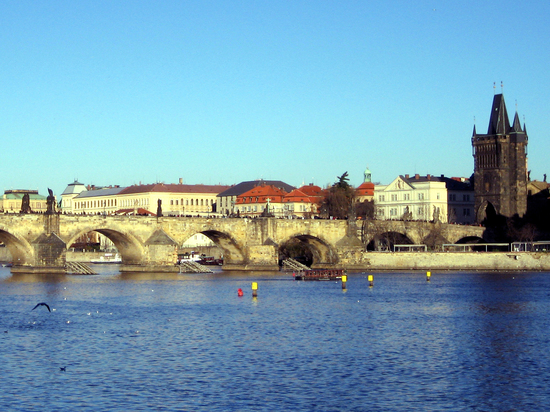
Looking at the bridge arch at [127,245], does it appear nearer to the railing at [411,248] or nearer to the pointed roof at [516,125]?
the railing at [411,248]

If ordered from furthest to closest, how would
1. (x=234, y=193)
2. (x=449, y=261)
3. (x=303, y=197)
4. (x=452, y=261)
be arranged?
(x=234, y=193) → (x=303, y=197) → (x=452, y=261) → (x=449, y=261)

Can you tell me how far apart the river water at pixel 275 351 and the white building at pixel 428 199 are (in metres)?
61.0

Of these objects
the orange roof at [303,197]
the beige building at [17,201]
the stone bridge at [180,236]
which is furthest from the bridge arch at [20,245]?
the beige building at [17,201]

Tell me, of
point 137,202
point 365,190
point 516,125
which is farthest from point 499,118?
point 137,202

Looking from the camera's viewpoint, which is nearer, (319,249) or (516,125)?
(319,249)

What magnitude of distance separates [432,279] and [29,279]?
3017cm

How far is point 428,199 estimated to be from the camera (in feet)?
380

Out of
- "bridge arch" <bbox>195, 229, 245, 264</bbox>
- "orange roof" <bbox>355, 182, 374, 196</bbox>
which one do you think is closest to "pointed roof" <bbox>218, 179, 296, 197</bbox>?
"orange roof" <bbox>355, 182, 374, 196</bbox>

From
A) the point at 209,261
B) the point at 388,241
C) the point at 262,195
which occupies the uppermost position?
the point at 262,195

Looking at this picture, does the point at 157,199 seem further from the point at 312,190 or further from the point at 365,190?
the point at 365,190

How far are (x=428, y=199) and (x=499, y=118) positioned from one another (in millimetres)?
14223

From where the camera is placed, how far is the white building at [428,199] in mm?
115062

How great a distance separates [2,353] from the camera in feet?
97.3

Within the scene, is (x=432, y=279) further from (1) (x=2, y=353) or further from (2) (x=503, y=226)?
(1) (x=2, y=353)
